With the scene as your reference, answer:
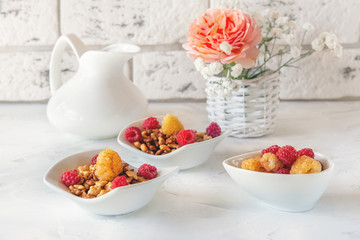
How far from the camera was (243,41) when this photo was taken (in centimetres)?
90

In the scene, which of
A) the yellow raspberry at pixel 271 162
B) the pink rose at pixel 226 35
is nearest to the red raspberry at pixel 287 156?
the yellow raspberry at pixel 271 162

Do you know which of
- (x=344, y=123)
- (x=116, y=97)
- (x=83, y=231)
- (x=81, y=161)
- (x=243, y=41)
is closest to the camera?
(x=83, y=231)

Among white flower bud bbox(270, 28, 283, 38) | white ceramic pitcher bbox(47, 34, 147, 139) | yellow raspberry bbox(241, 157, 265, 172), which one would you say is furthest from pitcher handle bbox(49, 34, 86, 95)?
yellow raspberry bbox(241, 157, 265, 172)

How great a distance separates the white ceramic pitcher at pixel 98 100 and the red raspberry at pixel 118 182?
33cm

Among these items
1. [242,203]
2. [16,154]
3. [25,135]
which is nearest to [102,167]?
[242,203]

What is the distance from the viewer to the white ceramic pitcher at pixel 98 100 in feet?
3.25

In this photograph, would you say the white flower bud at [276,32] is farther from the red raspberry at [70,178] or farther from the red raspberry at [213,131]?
the red raspberry at [70,178]

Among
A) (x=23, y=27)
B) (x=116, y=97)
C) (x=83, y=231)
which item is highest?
(x=23, y=27)

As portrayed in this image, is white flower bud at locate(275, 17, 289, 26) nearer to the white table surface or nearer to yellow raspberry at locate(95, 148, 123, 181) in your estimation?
the white table surface

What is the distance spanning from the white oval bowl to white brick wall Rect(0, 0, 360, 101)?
464mm

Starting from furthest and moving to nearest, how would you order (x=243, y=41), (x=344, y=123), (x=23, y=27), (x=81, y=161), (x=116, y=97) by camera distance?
(x=23, y=27) → (x=344, y=123) → (x=116, y=97) → (x=243, y=41) → (x=81, y=161)

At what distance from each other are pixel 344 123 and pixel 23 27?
840 millimetres

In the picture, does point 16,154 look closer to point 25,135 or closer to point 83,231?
point 25,135

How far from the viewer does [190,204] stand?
725mm
